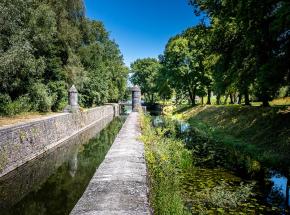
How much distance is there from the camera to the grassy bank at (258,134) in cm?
1402

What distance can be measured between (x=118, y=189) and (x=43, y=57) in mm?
24916

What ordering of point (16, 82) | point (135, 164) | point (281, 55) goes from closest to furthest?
point (135, 164) → point (281, 55) → point (16, 82)

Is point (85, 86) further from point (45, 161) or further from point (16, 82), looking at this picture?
point (45, 161)

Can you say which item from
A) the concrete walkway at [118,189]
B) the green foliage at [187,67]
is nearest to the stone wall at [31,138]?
the concrete walkway at [118,189]

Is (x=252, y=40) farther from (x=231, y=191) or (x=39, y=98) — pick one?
(x=39, y=98)

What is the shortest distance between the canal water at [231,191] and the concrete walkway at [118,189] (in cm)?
194

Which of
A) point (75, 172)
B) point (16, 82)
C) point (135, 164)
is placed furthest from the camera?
point (16, 82)

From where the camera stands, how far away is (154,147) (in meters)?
9.66

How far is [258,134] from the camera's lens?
17.6 meters

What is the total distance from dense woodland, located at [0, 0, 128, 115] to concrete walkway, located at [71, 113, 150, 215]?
50.0 ft

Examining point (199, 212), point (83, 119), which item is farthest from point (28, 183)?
point (83, 119)

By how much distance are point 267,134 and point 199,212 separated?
416 inches

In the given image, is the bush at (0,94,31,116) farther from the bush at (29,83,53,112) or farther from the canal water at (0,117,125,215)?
the canal water at (0,117,125,215)

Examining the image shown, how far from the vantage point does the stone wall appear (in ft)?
42.1
